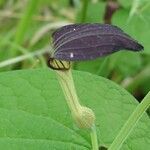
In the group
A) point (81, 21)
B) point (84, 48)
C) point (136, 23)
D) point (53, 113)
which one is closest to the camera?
point (84, 48)

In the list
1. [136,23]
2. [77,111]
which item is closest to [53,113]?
[77,111]

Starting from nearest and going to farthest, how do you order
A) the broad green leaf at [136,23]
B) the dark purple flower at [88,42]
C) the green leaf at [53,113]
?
the dark purple flower at [88,42] → the green leaf at [53,113] → the broad green leaf at [136,23]

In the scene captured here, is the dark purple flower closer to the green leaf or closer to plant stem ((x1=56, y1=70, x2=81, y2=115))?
plant stem ((x1=56, y1=70, x2=81, y2=115))

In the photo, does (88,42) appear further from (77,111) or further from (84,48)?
(77,111)

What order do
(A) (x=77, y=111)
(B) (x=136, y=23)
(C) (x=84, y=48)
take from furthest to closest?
(B) (x=136, y=23), (A) (x=77, y=111), (C) (x=84, y=48)

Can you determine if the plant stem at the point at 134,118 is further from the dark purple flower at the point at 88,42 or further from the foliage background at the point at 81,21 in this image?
the foliage background at the point at 81,21

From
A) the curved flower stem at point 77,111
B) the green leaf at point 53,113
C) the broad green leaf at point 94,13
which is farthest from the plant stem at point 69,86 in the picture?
the broad green leaf at point 94,13

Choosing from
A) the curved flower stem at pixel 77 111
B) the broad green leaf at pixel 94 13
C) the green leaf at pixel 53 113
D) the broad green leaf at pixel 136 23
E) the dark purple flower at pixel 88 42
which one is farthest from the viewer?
the broad green leaf at pixel 94 13
